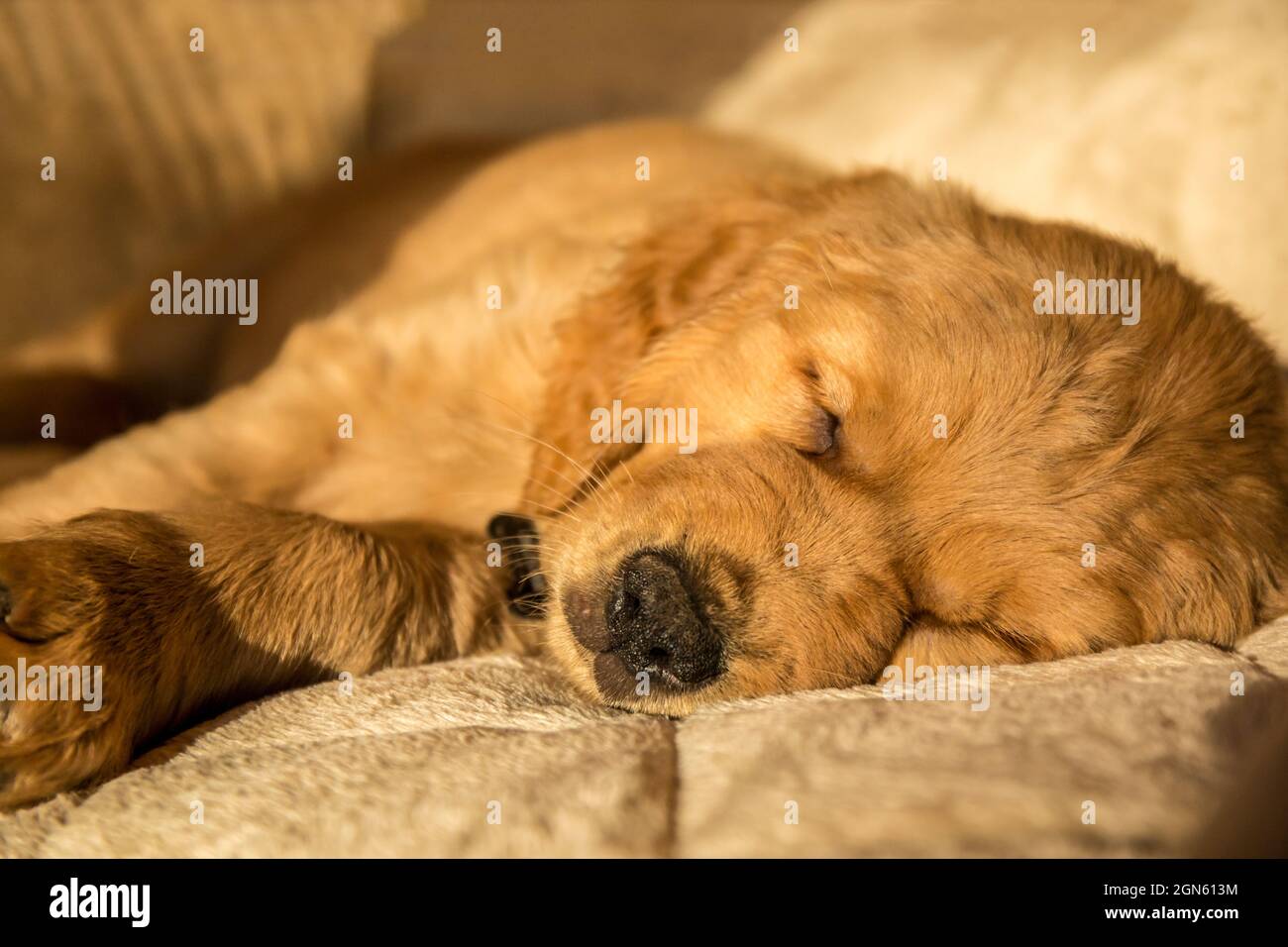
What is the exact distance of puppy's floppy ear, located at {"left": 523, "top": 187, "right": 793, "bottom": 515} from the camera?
92.7 inches

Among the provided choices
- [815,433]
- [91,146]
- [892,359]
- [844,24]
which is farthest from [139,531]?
[844,24]

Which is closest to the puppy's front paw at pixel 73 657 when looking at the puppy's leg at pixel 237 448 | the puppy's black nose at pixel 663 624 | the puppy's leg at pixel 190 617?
the puppy's leg at pixel 190 617

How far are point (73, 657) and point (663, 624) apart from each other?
2.90 ft

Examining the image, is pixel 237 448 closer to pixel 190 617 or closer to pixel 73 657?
pixel 190 617

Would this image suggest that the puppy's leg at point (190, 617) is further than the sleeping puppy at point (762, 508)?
No

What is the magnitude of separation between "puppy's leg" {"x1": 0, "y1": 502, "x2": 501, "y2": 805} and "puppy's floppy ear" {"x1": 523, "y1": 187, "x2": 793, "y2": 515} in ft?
1.08

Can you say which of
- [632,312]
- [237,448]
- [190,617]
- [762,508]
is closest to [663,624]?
[762,508]

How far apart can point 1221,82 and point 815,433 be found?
6.98ft

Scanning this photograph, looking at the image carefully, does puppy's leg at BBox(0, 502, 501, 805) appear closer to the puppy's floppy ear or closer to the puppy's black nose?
the puppy's floppy ear

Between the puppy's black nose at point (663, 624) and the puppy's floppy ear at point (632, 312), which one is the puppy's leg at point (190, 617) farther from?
the puppy's black nose at point (663, 624)

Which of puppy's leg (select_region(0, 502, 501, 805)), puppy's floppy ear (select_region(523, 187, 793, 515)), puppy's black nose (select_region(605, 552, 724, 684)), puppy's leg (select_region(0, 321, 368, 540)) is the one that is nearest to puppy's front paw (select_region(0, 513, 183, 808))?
puppy's leg (select_region(0, 502, 501, 805))

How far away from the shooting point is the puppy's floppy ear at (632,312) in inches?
92.7

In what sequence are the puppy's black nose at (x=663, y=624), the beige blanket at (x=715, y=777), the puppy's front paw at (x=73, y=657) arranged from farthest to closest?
1. the puppy's black nose at (x=663, y=624)
2. the puppy's front paw at (x=73, y=657)
3. the beige blanket at (x=715, y=777)
